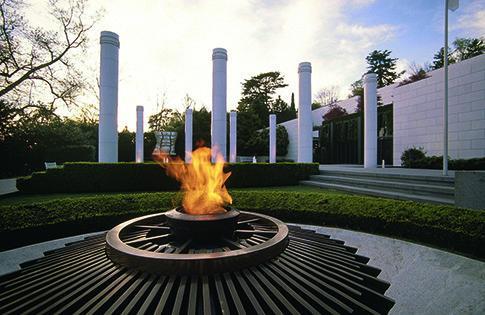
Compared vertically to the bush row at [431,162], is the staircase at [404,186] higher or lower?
lower

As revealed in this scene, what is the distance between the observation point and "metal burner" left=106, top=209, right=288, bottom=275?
1851 millimetres

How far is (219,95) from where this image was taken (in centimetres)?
1319

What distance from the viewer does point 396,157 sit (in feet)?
63.9

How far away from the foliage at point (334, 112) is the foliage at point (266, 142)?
231 inches

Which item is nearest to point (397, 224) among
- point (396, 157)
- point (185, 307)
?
point (185, 307)

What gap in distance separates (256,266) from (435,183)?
26.9 ft

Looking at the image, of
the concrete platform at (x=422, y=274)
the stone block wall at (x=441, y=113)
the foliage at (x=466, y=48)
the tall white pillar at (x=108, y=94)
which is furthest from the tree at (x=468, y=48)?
the tall white pillar at (x=108, y=94)

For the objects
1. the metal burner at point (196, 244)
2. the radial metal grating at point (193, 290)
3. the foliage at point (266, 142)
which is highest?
the foliage at point (266, 142)

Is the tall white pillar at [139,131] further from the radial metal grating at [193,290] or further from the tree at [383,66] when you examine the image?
the tree at [383,66]

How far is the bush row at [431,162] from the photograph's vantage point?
11711mm

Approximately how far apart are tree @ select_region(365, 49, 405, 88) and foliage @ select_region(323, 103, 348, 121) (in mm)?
19246

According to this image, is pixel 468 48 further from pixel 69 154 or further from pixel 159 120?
pixel 69 154

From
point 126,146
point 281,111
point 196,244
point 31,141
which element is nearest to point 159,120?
point 126,146

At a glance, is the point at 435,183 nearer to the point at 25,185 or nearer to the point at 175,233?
the point at 175,233
